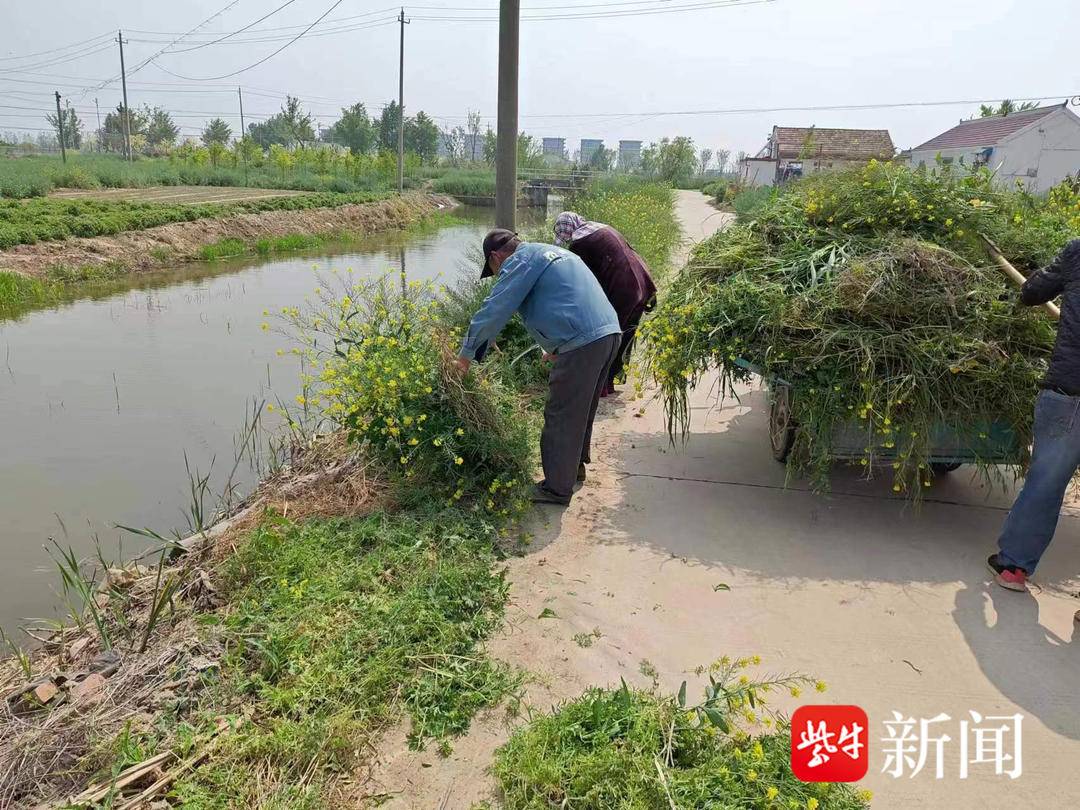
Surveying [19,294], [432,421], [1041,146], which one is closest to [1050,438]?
[432,421]

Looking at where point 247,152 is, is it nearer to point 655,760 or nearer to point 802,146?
point 802,146

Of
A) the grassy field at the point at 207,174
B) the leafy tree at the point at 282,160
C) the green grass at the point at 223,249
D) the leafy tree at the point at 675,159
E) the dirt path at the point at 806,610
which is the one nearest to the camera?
the dirt path at the point at 806,610

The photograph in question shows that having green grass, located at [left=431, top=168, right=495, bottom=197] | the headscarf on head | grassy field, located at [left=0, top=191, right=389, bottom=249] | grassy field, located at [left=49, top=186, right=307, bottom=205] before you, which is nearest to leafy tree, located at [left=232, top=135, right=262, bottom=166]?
grassy field, located at [left=49, top=186, right=307, bottom=205]

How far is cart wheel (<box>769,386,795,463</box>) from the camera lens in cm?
422

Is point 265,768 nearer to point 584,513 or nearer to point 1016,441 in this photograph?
point 584,513

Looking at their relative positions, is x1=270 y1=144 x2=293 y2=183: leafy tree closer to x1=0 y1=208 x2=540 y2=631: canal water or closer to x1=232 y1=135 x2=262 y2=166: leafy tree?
x1=232 y1=135 x2=262 y2=166: leafy tree

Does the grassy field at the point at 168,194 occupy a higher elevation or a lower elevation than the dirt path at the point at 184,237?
higher

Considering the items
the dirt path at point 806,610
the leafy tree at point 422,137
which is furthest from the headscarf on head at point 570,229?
the leafy tree at point 422,137

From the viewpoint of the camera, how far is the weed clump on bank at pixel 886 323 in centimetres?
350

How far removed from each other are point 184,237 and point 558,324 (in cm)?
1663

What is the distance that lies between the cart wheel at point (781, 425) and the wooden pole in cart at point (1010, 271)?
126 centimetres

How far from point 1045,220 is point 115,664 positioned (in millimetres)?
5436

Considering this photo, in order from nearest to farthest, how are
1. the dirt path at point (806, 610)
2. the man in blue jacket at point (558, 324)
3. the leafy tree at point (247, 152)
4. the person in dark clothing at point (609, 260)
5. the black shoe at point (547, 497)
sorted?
the dirt path at point (806, 610) → the man in blue jacket at point (558, 324) → the black shoe at point (547, 497) → the person in dark clothing at point (609, 260) → the leafy tree at point (247, 152)

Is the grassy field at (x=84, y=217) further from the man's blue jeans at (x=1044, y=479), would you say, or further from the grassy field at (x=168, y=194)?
the man's blue jeans at (x=1044, y=479)
